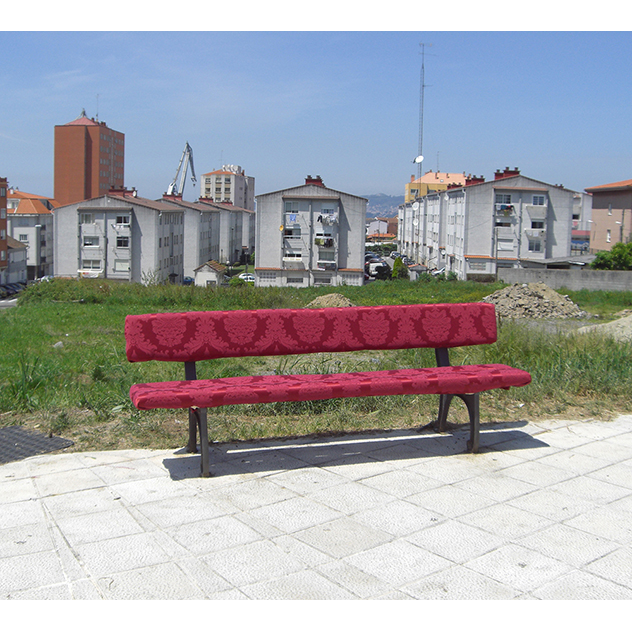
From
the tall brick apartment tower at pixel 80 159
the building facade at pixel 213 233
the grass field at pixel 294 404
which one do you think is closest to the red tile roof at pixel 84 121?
the tall brick apartment tower at pixel 80 159

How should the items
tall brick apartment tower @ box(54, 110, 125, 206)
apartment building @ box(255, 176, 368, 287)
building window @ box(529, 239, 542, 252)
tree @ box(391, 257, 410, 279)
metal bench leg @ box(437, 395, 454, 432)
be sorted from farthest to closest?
tall brick apartment tower @ box(54, 110, 125, 206), tree @ box(391, 257, 410, 279), building window @ box(529, 239, 542, 252), apartment building @ box(255, 176, 368, 287), metal bench leg @ box(437, 395, 454, 432)

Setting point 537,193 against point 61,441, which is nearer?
point 61,441

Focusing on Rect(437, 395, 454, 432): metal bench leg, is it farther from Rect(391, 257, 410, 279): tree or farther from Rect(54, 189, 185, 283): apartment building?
Rect(391, 257, 410, 279): tree

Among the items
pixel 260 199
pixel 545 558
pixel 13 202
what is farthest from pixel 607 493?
pixel 13 202

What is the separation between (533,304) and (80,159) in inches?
3799

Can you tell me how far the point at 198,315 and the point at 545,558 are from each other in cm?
267

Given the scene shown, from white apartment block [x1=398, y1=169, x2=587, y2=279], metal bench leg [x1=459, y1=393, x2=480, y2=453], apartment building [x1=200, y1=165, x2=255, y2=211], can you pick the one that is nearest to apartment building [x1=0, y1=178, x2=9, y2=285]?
white apartment block [x1=398, y1=169, x2=587, y2=279]

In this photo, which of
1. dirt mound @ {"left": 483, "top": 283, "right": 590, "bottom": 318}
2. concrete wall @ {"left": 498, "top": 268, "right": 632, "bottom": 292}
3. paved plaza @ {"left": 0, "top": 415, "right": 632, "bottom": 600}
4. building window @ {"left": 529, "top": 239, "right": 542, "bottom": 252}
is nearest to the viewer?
paved plaza @ {"left": 0, "top": 415, "right": 632, "bottom": 600}

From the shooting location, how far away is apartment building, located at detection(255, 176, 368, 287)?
57.7 meters

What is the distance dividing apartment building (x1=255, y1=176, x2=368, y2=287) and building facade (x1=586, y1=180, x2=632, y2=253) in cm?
2443

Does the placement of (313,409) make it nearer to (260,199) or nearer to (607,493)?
(607,493)

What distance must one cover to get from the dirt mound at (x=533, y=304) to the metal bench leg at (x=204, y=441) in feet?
61.3

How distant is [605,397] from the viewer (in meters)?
6.45

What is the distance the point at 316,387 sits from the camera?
4.47 m
